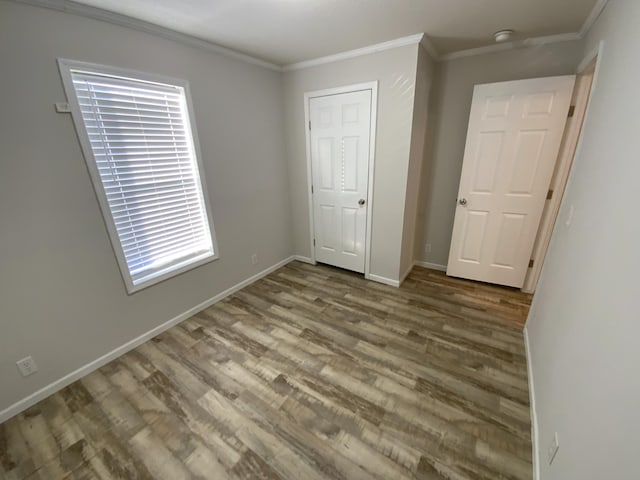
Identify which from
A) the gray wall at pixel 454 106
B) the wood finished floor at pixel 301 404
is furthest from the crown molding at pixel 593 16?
the wood finished floor at pixel 301 404

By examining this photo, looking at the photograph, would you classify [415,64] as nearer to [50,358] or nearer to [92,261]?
[92,261]

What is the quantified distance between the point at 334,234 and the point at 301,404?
2.02m

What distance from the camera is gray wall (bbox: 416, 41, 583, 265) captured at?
2.30 metres

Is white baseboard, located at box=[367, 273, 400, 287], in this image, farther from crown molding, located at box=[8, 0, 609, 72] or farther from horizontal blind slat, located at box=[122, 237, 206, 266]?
crown molding, located at box=[8, 0, 609, 72]

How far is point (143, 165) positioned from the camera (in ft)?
6.55

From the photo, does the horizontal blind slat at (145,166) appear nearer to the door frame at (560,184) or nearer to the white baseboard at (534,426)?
the white baseboard at (534,426)

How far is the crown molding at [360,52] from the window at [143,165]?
133 centimetres

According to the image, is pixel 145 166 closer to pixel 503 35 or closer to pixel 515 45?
pixel 503 35

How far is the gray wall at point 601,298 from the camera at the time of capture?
735mm

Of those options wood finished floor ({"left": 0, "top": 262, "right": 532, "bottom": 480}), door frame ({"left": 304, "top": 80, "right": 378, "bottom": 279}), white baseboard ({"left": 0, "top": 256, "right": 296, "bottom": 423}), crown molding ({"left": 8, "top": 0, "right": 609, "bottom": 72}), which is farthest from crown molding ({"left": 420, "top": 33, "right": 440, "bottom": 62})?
white baseboard ({"left": 0, "top": 256, "right": 296, "bottom": 423})

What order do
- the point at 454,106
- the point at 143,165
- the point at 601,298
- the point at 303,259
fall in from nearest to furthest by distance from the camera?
the point at 601,298 < the point at 143,165 < the point at 454,106 < the point at 303,259

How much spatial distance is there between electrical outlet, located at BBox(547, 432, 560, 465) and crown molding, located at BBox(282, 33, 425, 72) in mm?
2747

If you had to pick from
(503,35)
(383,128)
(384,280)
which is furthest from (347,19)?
(384,280)

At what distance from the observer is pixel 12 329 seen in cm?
153
